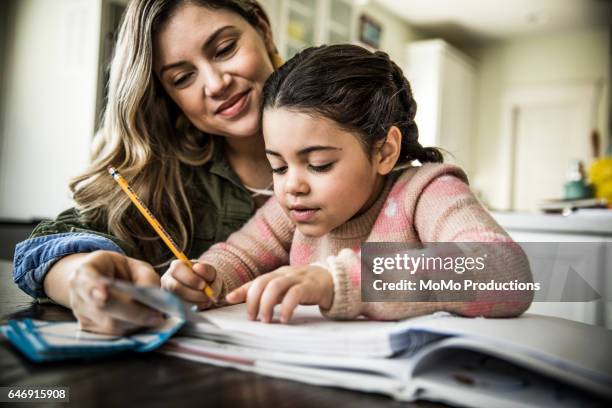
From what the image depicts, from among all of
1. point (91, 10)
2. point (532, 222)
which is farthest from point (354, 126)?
point (91, 10)

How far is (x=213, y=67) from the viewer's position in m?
0.98

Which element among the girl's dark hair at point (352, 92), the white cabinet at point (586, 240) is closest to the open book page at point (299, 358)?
the girl's dark hair at point (352, 92)

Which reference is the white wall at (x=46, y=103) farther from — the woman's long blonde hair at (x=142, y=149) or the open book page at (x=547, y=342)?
the open book page at (x=547, y=342)

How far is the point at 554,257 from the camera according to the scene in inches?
44.4

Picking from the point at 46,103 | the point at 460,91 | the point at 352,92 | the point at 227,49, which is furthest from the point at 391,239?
the point at 460,91

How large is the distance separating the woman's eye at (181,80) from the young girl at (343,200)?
21 centimetres

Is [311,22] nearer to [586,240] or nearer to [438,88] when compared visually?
[438,88]

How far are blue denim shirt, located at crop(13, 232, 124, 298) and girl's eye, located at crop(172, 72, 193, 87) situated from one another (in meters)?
0.37

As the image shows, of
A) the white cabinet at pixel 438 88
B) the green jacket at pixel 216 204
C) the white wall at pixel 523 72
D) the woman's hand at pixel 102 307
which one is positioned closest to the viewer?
the woman's hand at pixel 102 307

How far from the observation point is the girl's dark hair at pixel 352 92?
0.78 m

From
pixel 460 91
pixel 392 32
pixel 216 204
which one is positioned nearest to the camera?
pixel 216 204

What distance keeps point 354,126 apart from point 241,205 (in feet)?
1.37

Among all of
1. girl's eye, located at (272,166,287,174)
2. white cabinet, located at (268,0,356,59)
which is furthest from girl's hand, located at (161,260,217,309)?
white cabinet, located at (268,0,356,59)

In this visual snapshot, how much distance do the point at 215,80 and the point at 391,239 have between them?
0.42m
